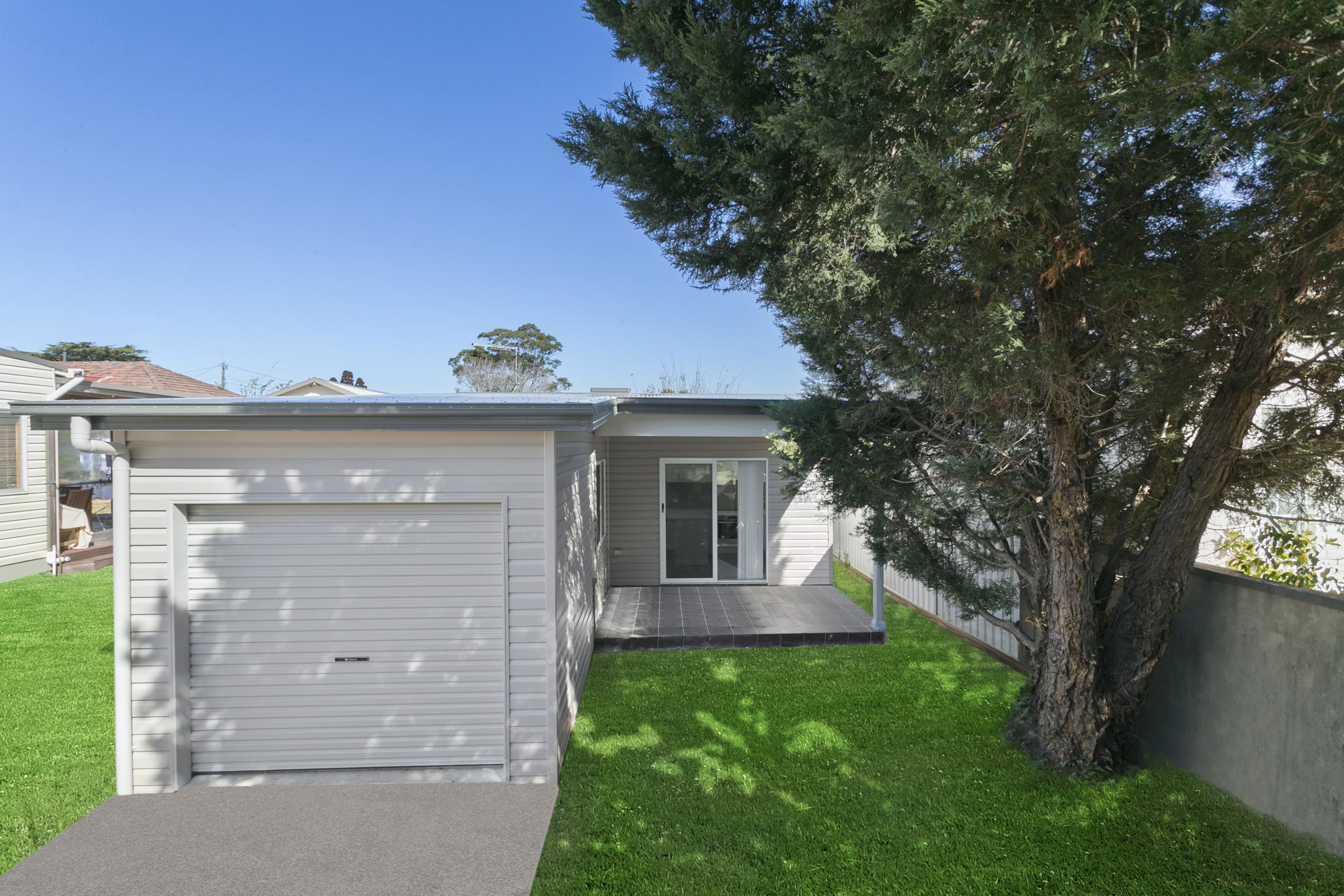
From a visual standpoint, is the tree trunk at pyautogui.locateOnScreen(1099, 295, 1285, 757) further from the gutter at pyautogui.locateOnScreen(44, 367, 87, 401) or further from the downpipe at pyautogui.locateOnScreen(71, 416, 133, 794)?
the gutter at pyautogui.locateOnScreen(44, 367, 87, 401)

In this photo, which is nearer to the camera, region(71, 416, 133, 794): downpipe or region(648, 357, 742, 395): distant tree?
region(71, 416, 133, 794): downpipe

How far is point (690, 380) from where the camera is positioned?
2798 centimetres

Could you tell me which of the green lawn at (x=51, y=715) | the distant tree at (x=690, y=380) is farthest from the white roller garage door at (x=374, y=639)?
the distant tree at (x=690, y=380)

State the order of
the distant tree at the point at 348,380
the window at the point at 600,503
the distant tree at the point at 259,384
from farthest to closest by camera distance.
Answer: the distant tree at the point at 259,384
the distant tree at the point at 348,380
the window at the point at 600,503

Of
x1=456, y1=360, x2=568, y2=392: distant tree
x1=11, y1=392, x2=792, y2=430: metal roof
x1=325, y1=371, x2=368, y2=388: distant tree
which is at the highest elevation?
x1=456, y1=360, x2=568, y2=392: distant tree

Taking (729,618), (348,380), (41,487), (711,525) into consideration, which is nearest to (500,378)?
(348,380)

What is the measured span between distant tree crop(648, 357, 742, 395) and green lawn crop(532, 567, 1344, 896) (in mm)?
21997

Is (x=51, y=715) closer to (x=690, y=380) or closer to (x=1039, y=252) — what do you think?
(x=1039, y=252)

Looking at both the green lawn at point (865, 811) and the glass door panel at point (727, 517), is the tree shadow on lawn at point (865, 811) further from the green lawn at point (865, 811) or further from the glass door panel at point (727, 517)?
the glass door panel at point (727, 517)

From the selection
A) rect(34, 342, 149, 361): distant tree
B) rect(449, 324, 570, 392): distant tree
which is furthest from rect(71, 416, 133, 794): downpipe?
rect(34, 342, 149, 361): distant tree

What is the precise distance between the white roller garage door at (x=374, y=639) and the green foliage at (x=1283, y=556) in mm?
5140

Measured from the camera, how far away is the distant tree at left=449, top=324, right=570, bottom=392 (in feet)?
106

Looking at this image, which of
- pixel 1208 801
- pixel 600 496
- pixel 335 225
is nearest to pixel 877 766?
pixel 1208 801

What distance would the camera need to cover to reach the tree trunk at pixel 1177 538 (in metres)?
3.38
